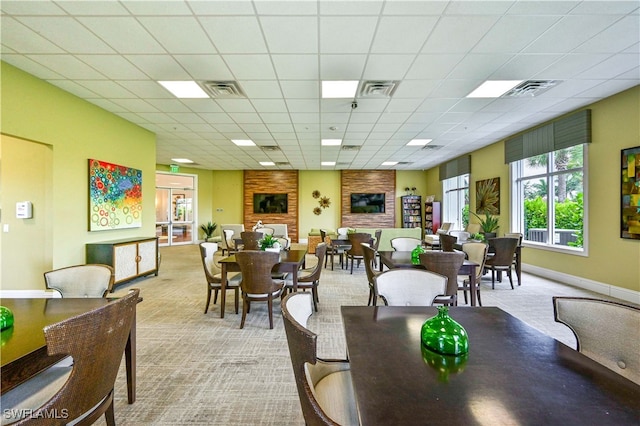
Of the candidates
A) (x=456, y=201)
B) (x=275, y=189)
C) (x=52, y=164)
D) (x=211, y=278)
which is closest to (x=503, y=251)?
(x=211, y=278)

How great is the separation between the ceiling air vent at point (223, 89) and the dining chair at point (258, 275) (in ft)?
8.00

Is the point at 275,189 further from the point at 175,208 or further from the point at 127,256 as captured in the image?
the point at 127,256

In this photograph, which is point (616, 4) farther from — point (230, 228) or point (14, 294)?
point (230, 228)

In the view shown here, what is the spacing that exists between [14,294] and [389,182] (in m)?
11.2

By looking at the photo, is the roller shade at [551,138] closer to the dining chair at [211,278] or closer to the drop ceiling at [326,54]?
the drop ceiling at [326,54]

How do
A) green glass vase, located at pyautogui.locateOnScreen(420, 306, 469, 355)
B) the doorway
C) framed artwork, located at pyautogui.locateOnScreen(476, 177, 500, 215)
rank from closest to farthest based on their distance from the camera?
green glass vase, located at pyautogui.locateOnScreen(420, 306, 469, 355)
framed artwork, located at pyautogui.locateOnScreen(476, 177, 500, 215)
the doorway

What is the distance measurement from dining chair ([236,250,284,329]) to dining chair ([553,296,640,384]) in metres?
2.47

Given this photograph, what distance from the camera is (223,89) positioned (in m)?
4.07

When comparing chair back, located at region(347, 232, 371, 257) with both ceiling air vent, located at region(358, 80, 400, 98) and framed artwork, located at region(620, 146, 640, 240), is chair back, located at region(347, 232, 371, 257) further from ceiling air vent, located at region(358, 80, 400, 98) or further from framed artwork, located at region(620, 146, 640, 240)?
framed artwork, located at region(620, 146, 640, 240)

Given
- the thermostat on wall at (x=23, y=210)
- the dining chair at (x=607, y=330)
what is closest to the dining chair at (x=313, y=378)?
the dining chair at (x=607, y=330)

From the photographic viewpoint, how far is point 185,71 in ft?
11.8

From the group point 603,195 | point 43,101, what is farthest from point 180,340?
point 603,195

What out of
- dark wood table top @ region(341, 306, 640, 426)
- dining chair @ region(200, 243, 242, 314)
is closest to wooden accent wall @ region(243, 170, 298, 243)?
dining chair @ region(200, 243, 242, 314)

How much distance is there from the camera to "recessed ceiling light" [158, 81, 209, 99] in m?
3.92
